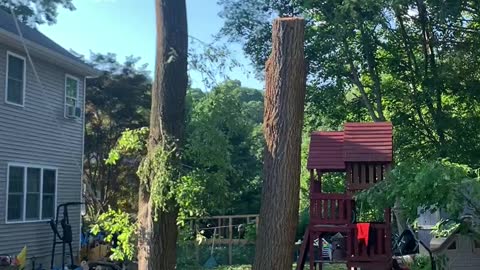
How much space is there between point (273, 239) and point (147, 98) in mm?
22512

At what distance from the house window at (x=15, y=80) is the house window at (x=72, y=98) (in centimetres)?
211

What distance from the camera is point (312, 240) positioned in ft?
34.6

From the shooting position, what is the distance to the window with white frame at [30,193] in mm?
14539

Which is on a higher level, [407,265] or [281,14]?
[281,14]

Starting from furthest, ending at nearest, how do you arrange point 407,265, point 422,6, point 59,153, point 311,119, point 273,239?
1. point 311,119
2. point 422,6
3. point 59,153
4. point 407,265
5. point 273,239

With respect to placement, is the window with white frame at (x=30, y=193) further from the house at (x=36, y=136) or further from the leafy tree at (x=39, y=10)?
the leafy tree at (x=39, y=10)

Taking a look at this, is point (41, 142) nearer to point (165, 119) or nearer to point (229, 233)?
point (229, 233)

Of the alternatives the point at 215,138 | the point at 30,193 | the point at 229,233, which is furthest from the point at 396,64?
the point at 215,138

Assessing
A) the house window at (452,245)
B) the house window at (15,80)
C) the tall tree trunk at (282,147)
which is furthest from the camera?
the house window at (15,80)

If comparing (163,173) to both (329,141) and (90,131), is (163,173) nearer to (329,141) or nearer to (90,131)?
(329,141)

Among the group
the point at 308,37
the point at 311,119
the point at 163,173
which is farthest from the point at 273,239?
the point at 311,119

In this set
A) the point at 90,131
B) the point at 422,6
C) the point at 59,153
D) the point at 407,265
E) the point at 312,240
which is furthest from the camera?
the point at 90,131

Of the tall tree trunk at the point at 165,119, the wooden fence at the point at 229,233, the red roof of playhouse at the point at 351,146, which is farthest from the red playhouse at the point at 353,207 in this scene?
the wooden fence at the point at 229,233

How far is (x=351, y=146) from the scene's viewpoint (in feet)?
34.1
